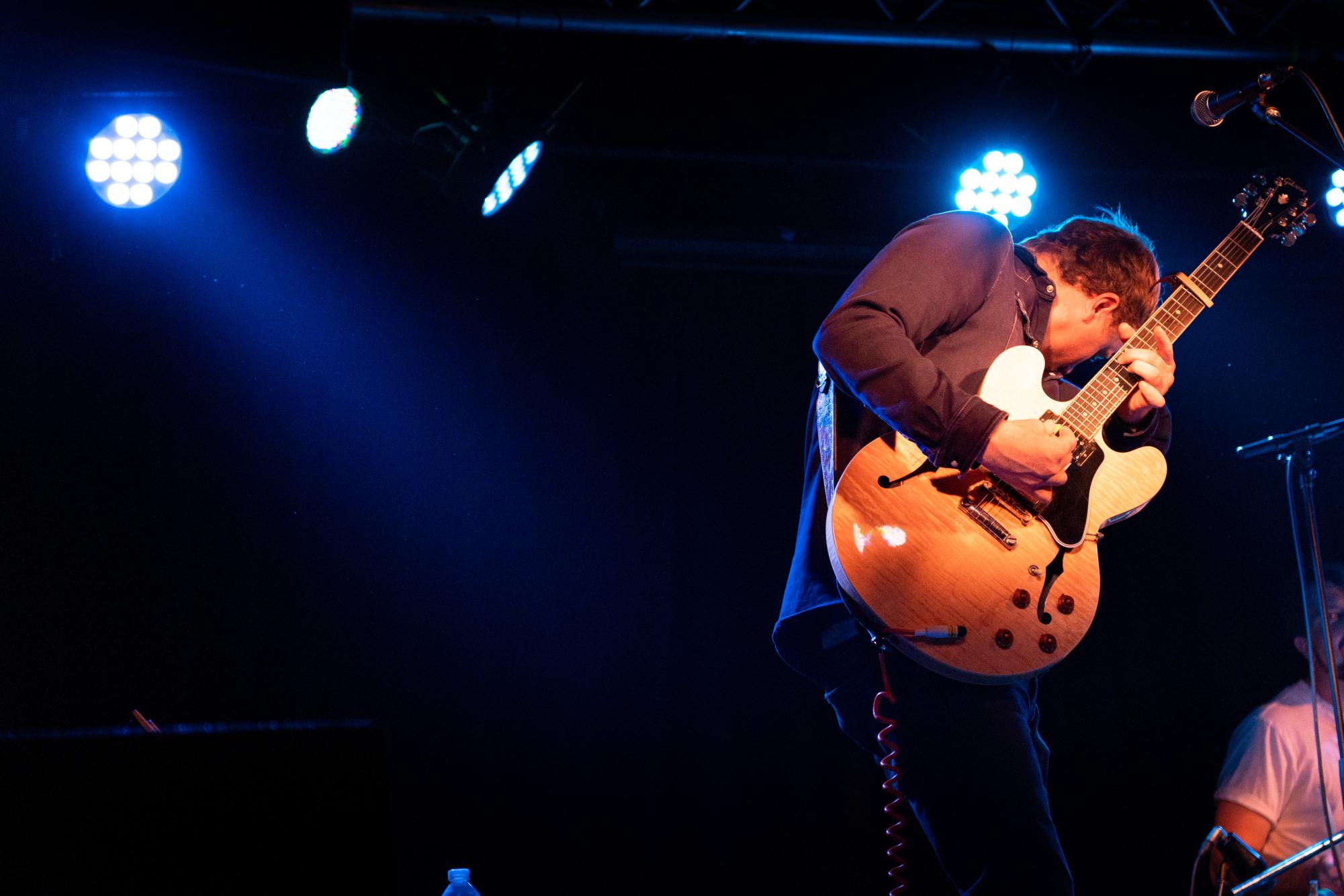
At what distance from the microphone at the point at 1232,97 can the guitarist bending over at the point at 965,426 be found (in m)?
0.36

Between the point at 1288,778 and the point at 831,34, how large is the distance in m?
3.38

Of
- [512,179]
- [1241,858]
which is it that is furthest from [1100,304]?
[512,179]

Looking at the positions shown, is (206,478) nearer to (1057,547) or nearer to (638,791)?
(638,791)

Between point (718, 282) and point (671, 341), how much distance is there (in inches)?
14.8

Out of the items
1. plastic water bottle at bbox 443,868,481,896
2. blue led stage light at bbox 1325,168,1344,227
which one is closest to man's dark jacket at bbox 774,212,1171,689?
plastic water bottle at bbox 443,868,481,896

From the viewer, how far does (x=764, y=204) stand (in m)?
4.93

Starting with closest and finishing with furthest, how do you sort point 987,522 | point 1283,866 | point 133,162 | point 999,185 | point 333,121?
1. point 987,522
2. point 1283,866
3. point 333,121
4. point 133,162
5. point 999,185

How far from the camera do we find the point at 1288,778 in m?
4.23

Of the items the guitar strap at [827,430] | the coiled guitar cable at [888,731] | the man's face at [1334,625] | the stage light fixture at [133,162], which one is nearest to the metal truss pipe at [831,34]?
→ the stage light fixture at [133,162]

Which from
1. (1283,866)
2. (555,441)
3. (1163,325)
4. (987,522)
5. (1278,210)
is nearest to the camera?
(987,522)

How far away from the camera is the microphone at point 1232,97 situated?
2.50 meters

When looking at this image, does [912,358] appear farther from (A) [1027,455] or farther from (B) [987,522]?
(B) [987,522]

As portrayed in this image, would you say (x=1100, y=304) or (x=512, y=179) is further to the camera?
(x=512, y=179)

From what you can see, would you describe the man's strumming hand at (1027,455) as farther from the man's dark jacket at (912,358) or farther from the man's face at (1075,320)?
the man's face at (1075,320)
